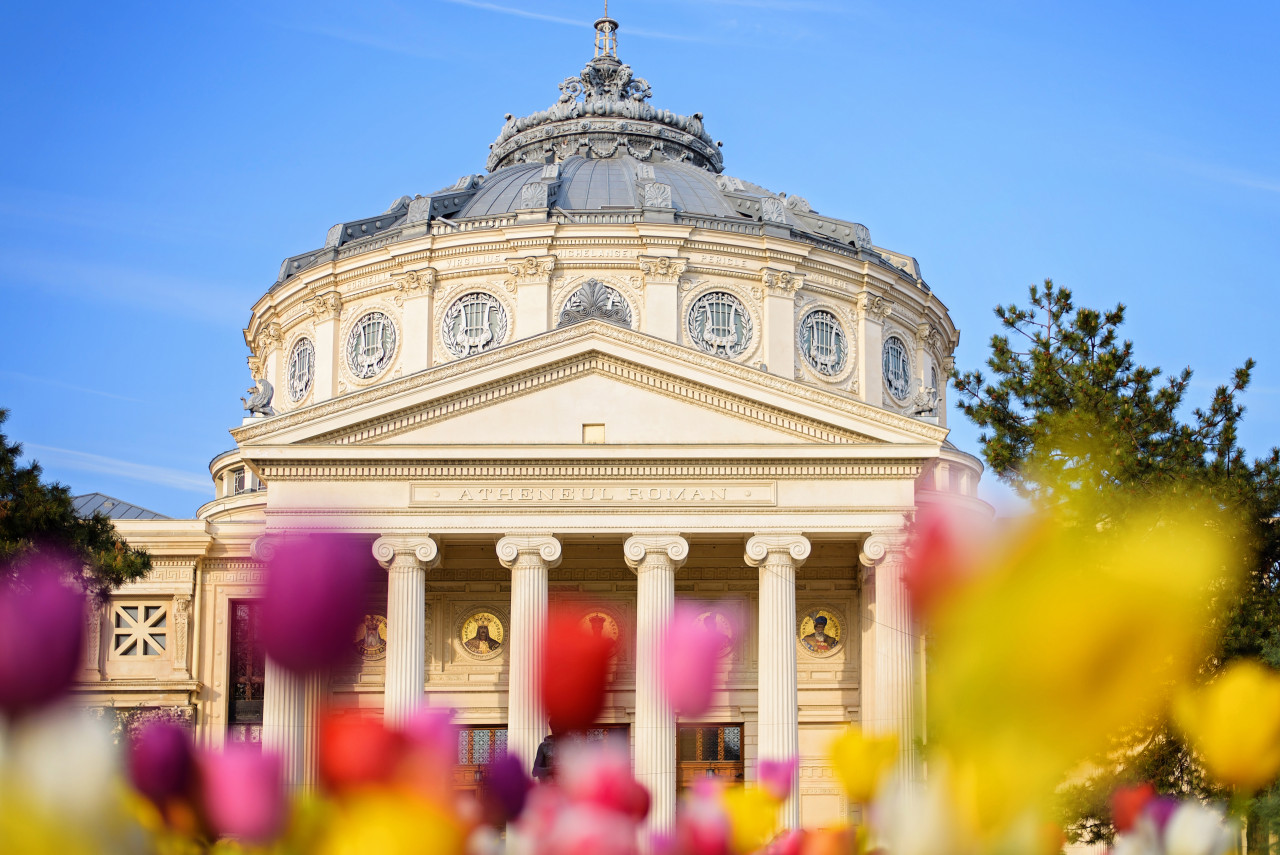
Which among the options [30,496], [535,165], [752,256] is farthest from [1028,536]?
[535,165]

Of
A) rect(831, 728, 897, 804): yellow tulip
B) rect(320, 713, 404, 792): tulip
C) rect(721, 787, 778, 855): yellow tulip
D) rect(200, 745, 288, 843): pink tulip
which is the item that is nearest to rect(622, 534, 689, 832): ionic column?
rect(721, 787, 778, 855): yellow tulip

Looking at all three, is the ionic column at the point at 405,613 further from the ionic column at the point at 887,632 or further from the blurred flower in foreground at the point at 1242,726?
the blurred flower in foreground at the point at 1242,726

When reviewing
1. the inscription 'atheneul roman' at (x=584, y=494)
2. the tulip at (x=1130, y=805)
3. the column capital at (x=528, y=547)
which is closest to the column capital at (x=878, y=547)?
the inscription 'atheneul roman' at (x=584, y=494)

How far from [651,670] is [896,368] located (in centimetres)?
2271

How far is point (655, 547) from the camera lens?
118 ft

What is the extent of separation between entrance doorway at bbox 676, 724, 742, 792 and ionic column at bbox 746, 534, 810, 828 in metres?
2.89

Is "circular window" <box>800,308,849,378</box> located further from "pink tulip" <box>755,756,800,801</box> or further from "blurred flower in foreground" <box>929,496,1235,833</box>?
"blurred flower in foreground" <box>929,496,1235,833</box>

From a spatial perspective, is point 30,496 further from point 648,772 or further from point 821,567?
point 821,567

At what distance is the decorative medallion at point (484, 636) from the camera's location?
→ 40188 mm

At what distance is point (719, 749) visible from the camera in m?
39.2

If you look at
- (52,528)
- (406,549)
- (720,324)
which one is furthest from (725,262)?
(52,528)

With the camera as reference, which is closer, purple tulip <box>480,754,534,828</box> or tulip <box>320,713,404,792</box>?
tulip <box>320,713,404,792</box>

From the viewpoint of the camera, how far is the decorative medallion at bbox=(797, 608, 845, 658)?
40094mm

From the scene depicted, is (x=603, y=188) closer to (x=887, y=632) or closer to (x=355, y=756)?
(x=887, y=632)
